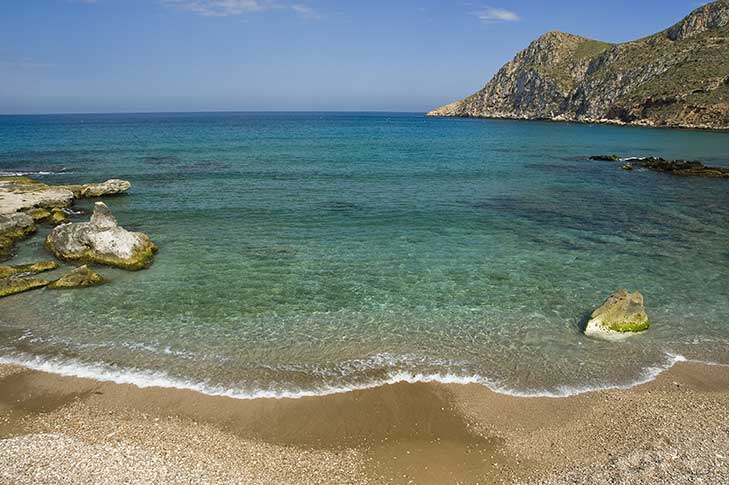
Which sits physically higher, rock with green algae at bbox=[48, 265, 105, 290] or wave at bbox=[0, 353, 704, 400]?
rock with green algae at bbox=[48, 265, 105, 290]

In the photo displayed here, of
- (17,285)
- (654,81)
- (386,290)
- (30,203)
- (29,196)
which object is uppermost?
(654,81)

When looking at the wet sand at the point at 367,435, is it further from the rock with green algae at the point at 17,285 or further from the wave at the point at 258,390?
the rock with green algae at the point at 17,285

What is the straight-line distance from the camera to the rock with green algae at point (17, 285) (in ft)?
62.5

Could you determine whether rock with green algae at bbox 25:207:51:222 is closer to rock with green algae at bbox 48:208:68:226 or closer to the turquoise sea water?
rock with green algae at bbox 48:208:68:226

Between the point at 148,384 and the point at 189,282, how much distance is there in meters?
7.75

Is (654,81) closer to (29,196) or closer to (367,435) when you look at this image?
Result: (29,196)

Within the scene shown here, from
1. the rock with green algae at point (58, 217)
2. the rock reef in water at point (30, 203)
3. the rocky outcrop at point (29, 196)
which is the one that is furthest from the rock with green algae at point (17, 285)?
the rocky outcrop at point (29, 196)

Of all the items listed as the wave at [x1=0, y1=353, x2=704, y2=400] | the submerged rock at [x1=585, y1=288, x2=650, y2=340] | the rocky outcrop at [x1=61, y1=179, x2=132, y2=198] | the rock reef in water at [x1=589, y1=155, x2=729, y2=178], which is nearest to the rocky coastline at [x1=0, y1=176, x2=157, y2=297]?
the rocky outcrop at [x1=61, y1=179, x2=132, y2=198]

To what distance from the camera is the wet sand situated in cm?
995

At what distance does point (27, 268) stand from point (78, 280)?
3.53 m

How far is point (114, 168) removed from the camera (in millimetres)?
52562

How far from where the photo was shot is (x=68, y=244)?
2339cm

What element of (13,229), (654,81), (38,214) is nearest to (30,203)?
(38,214)

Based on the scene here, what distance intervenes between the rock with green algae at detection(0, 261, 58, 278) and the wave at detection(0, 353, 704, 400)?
783 centimetres
